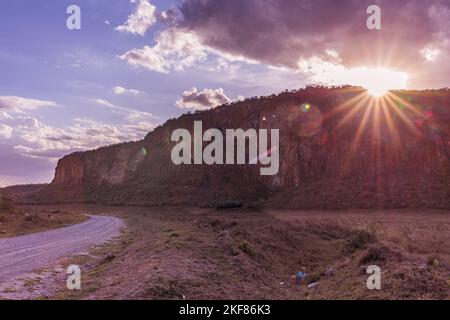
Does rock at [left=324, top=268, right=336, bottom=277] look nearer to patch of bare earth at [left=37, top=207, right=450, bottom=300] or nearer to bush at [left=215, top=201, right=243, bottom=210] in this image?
patch of bare earth at [left=37, top=207, right=450, bottom=300]

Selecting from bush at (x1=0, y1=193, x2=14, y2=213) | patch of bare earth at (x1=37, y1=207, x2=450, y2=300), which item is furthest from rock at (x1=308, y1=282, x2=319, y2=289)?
bush at (x1=0, y1=193, x2=14, y2=213)

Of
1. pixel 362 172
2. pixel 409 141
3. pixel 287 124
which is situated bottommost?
pixel 362 172

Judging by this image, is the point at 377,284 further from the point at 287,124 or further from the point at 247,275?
the point at 287,124

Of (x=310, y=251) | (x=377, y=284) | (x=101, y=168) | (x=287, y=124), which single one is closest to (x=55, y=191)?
(x=101, y=168)

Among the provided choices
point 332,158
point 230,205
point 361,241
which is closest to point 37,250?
point 361,241

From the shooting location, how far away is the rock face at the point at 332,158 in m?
56.4

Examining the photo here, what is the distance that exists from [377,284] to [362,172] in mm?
52633

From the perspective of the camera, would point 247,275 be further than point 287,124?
No

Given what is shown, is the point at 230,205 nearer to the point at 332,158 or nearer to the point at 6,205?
the point at 332,158

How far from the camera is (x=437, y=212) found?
4503 centimetres

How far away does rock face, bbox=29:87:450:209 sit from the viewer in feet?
185

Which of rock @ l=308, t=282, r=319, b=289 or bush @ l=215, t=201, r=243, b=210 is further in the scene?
bush @ l=215, t=201, r=243, b=210

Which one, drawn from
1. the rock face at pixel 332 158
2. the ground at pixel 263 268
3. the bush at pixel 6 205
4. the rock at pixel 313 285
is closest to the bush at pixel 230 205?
the rock face at pixel 332 158

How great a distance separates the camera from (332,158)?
219 feet
